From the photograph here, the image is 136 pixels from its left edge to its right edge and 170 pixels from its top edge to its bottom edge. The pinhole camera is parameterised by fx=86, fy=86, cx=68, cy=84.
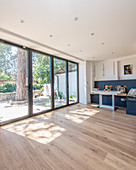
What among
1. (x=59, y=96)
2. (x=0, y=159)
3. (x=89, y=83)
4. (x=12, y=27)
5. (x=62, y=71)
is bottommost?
(x=0, y=159)

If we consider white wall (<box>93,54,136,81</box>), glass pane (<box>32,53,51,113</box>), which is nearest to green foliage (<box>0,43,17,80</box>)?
glass pane (<box>32,53,51,113</box>)

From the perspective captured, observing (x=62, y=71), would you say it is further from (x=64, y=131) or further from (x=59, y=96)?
(x=64, y=131)

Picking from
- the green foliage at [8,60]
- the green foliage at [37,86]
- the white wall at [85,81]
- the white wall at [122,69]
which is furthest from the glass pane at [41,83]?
the white wall at [122,69]

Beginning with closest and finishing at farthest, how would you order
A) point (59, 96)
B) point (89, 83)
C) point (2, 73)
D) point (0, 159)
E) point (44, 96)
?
point (0, 159) < point (2, 73) < point (44, 96) < point (59, 96) < point (89, 83)

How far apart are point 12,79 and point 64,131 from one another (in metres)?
2.34

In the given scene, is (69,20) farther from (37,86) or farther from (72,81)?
(72,81)

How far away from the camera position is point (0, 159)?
4.65 feet

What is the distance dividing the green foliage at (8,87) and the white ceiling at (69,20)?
1.42m

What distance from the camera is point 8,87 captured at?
2.77 meters

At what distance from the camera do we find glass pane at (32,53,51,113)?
3.38m

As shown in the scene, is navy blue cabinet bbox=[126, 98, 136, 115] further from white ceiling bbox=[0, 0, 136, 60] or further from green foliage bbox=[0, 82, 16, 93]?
green foliage bbox=[0, 82, 16, 93]

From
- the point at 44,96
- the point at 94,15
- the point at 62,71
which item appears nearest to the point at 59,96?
the point at 44,96

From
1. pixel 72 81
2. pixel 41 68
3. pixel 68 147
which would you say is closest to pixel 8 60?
pixel 41 68

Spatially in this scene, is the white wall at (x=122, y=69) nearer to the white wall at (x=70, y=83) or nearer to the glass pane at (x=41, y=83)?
the white wall at (x=70, y=83)
